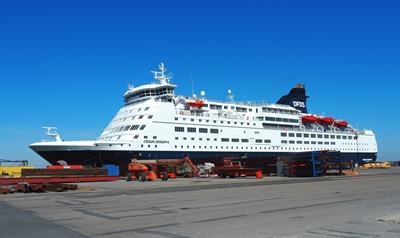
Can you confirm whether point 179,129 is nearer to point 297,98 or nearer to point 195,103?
point 195,103

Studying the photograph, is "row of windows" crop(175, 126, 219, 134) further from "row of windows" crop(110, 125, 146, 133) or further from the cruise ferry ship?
"row of windows" crop(110, 125, 146, 133)

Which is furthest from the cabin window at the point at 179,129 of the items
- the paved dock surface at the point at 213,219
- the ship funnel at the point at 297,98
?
the paved dock surface at the point at 213,219

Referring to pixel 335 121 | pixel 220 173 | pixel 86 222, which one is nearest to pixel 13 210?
pixel 86 222

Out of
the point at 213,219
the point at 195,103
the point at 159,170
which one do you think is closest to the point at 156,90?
the point at 195,103

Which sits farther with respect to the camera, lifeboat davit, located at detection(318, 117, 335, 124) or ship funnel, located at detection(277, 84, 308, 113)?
lifeboat davit, located at detection(318, 117, 335, 124)

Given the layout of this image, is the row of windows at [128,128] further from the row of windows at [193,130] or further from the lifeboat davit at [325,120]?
the lifeboat davit at [325,120]

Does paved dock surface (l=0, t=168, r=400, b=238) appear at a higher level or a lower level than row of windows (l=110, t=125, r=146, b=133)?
lower

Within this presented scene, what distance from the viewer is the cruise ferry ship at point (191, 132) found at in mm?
59750

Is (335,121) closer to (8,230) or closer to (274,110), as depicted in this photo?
(274,110)

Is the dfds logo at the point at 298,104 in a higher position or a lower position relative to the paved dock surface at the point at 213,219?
higher

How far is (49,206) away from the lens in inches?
696

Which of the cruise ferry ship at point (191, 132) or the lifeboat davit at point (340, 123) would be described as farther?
the lifeboat davit at point (340, 123)

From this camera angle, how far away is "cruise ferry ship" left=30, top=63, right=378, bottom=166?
196ft

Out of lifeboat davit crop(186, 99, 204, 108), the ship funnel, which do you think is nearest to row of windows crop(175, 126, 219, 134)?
lifeboat davit crop(186, 99, 204, 108)
